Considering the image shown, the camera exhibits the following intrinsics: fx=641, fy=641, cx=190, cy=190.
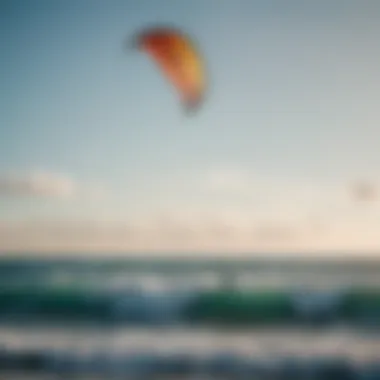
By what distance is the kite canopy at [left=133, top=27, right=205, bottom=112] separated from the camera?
1.67 meters

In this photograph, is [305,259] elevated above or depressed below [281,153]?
below

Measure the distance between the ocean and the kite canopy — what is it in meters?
0.44

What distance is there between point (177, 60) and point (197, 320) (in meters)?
0.69

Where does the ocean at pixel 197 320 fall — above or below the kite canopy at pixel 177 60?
below

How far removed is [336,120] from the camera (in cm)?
170

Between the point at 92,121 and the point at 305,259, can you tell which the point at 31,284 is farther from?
the point at 305,259

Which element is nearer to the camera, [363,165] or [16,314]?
[363,165]

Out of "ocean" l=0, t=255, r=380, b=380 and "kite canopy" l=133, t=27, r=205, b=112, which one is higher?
"kite canopy" l=133, t=27, r=205, b=112

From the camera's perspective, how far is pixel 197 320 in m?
1.72

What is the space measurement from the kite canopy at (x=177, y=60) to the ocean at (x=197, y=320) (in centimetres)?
44

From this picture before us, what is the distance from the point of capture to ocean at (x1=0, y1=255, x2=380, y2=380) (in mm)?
1690

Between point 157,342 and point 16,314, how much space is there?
16.9 inches

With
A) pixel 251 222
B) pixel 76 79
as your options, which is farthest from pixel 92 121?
pixel 251 222

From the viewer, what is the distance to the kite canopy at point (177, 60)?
167 centimetres
